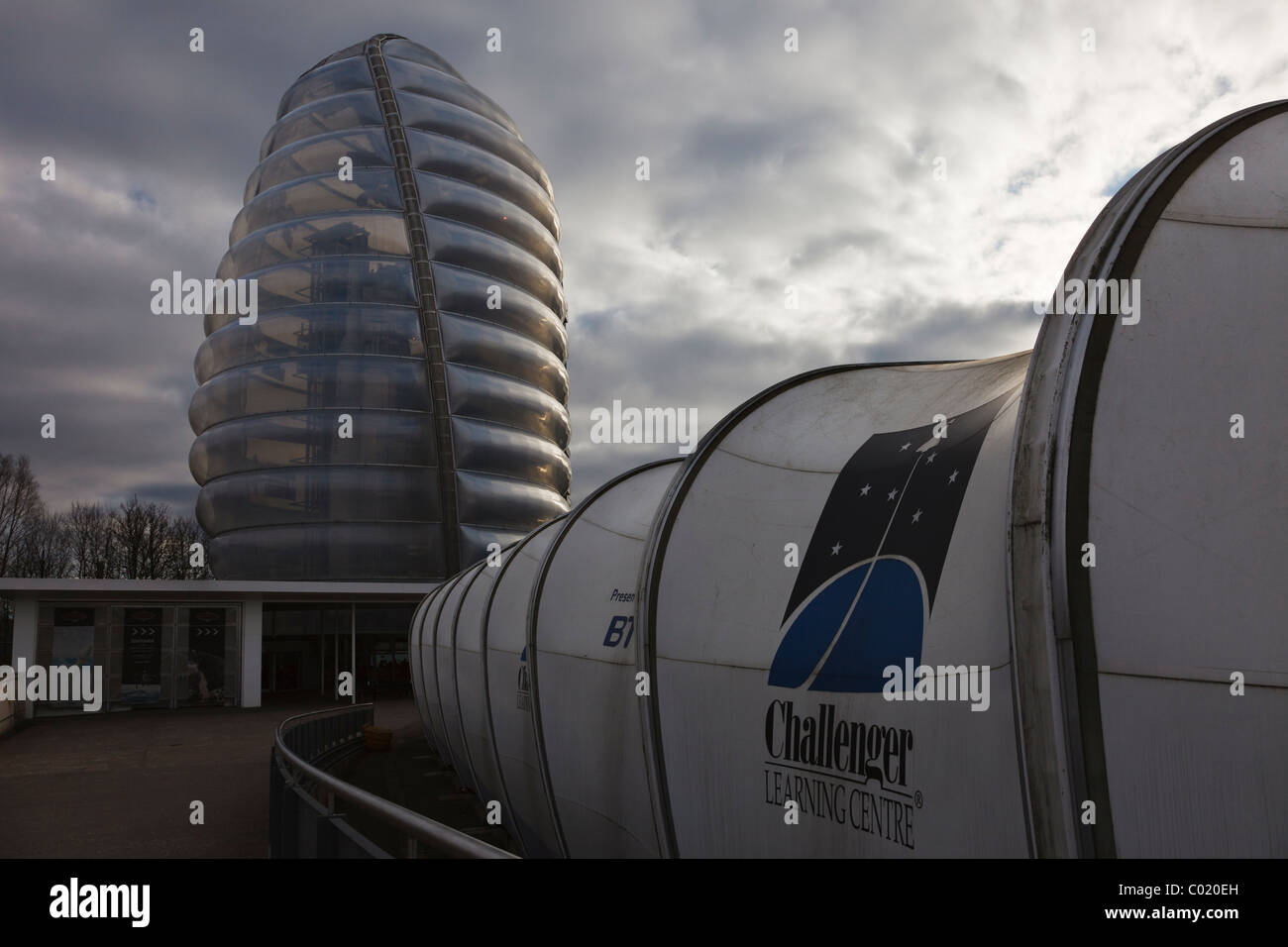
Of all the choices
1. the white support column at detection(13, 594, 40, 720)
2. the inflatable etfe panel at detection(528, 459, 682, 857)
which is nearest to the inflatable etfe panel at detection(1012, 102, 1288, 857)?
the inflatable etfe panel at detection(528, 459, 682, 857)

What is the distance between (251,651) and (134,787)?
51.3 feet

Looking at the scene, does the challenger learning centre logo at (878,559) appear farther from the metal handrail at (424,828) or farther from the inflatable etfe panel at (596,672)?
the metal handrail at (424,828)

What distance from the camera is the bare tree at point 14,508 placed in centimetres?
6166

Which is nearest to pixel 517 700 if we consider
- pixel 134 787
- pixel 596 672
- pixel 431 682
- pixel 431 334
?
pixel 596 672

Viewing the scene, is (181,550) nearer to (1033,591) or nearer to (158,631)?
(158,631)

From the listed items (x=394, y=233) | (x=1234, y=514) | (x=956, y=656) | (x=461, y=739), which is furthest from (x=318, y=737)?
(x=394, y=233)

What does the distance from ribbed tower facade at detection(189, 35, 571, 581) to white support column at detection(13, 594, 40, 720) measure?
1124 centimetres

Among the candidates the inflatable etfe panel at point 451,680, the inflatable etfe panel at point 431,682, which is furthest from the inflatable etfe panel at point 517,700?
the inflatable etfe panel at point 431,682

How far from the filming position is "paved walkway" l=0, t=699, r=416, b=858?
10.4 meters

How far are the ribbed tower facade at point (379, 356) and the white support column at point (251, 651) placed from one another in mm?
6827

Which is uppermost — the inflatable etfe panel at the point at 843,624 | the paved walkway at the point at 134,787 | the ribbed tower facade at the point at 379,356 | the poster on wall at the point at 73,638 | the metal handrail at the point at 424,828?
the ribbed tower facade at the point at 379,356

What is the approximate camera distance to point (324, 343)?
126ft

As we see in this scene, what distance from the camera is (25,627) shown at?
25438 millimetres
